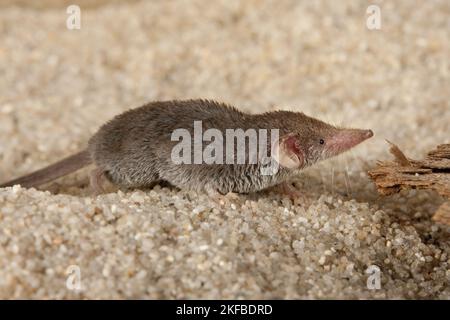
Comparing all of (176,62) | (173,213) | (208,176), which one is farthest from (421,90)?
(173,213)

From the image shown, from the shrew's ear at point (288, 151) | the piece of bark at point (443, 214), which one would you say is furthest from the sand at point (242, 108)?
the piece of bark at point (443, 214)

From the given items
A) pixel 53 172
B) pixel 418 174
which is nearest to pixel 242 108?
pixel 53 172

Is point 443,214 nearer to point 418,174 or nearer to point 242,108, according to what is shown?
point 418,174

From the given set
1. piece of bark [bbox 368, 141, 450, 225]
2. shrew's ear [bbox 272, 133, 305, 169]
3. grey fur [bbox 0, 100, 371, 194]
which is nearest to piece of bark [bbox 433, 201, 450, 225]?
piece of bark [bbox 368, 141, 450, 225]

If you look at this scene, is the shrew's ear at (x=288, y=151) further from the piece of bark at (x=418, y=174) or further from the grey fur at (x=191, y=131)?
the piece of bark at (x=418, y=174)

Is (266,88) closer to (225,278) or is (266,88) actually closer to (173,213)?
(173,213)
